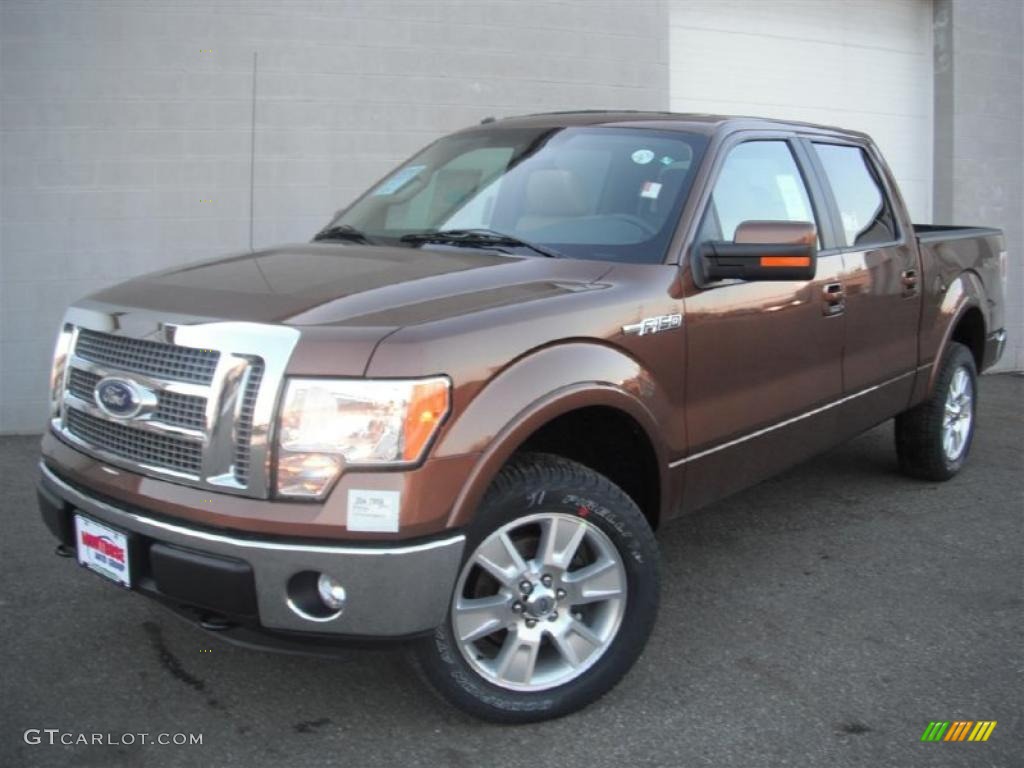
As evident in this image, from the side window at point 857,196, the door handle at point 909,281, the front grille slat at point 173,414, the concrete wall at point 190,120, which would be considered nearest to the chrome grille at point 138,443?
the front grille slat at point 173,414

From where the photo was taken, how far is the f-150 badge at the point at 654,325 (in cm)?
327

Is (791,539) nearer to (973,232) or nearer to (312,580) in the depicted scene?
(973,232)

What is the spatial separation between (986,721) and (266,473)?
2.30 meters

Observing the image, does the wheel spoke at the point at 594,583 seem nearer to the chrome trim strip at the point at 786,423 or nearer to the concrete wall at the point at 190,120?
the chrome trim strip at the point at 786,423

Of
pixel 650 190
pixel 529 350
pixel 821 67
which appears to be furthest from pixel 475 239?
pixel 821 67

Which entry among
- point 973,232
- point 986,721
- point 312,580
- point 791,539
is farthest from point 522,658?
point 973,232

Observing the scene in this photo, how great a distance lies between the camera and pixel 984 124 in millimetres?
10016

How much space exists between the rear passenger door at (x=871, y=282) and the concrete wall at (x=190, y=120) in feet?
11.5

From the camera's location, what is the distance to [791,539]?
16.0ft

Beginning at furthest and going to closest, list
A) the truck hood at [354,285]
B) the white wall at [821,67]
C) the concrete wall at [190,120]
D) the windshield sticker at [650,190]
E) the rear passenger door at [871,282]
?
the white wall at [821,67] < the concrete wall at [190,120] < the rear passenger door at [871,282] < the windshield sticker at [650,190] < the truck hood at [354,285]

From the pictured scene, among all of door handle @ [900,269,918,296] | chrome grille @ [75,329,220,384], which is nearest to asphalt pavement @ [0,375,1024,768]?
chrome grille @ [75,329,220,384]

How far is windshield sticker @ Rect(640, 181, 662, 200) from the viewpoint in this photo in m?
3.75

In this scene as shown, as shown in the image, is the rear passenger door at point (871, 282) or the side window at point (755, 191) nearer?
the side window at point (755, 191)

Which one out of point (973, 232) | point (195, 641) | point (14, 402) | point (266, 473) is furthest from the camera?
point (14, 402)
